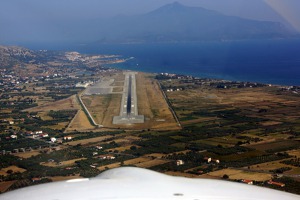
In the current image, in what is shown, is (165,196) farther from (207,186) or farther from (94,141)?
(94,141)

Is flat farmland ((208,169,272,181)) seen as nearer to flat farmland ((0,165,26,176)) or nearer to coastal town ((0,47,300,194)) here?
coastal town ((0,47,300,194))

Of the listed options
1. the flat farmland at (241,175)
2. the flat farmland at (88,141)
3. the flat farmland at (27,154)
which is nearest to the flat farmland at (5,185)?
the flat farmland at (27,154)

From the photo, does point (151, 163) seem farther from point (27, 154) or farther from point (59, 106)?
point (59, 106)

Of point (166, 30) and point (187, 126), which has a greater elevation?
point (166, 30)

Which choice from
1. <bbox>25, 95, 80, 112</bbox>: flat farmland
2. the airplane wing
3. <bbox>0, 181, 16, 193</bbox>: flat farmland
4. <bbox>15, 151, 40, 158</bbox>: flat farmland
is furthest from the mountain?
the airplane wing

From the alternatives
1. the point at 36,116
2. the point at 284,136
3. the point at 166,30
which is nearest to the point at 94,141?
the point at 36,116
